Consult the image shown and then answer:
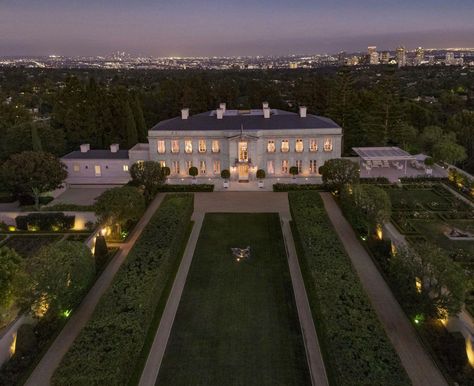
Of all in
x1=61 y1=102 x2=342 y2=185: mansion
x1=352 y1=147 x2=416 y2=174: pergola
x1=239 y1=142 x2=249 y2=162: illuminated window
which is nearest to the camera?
x1=239 y1=142 x2=249 y2=162: illuminated window

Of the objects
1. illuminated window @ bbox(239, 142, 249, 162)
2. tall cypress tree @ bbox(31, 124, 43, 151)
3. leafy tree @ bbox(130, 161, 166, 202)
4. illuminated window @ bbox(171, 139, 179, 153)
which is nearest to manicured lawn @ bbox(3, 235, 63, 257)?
leafy tree @ bbox(130, 161, 166, 202)

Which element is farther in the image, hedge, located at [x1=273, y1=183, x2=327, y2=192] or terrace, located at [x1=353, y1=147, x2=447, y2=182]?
terrace, located at [x1=353, y1=147, x2=447, y2=182]

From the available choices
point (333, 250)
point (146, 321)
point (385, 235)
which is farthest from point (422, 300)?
point (146, 321)

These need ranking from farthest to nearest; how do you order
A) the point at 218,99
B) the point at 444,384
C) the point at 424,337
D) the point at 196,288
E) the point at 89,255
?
1. the point at 218,99
2. the point at 196,288
3. the point at 89,255
4. the point at 424,337
5. the point at 444,384

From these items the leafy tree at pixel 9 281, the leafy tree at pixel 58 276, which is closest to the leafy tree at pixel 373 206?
the leafy tree at pixel 58 276

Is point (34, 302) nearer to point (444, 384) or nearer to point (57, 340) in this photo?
point (57, 340)

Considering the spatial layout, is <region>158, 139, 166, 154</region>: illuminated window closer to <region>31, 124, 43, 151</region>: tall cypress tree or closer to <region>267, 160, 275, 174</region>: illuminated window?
<region>267, 160, 275, 174</region>: illuminated window

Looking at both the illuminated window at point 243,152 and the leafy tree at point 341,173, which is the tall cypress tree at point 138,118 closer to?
the illuminated window at point 243,152
